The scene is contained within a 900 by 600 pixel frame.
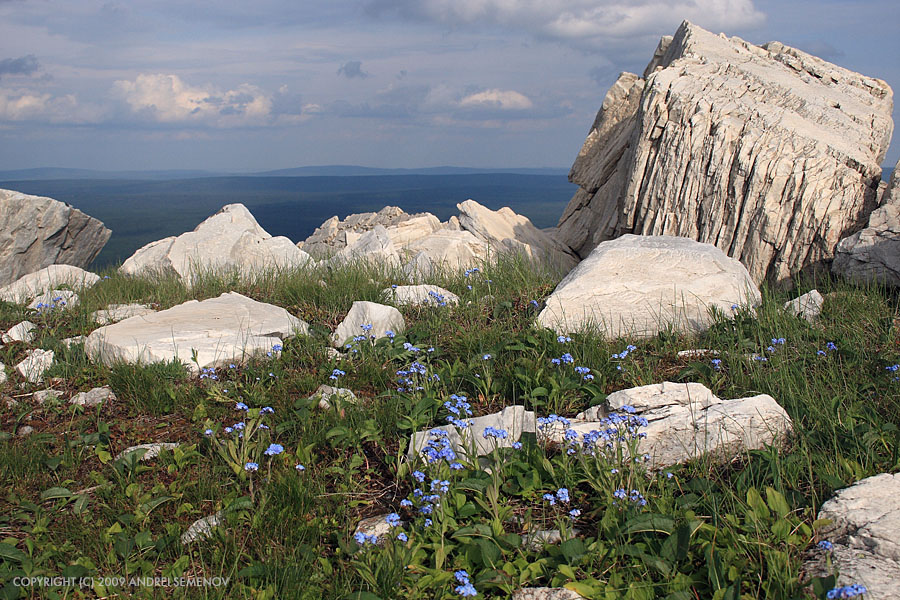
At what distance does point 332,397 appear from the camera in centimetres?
414

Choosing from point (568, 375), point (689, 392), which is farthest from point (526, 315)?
point (689, 392)

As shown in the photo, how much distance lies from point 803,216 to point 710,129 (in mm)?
1666

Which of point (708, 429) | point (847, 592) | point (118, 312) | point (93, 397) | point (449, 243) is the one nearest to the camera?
point (847, 592)

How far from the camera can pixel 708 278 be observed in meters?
5.89

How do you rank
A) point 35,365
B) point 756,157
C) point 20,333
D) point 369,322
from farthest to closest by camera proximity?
point 756,157 < point 20,333 < point 369,322 < point 35,365

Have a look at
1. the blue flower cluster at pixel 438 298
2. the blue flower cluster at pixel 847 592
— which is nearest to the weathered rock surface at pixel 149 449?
the blue flower cluster at pixel 438 298

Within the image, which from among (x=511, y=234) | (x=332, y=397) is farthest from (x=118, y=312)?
(x=511, y=234)

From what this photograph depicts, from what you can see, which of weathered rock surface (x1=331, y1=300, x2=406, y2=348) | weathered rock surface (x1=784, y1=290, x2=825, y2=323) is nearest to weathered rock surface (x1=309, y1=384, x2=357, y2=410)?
weathered rock surface (x1=331, y1=300, x2=406, y2=348)

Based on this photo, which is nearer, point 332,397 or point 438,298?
point 332,397

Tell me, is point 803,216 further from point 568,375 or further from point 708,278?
point 568,375

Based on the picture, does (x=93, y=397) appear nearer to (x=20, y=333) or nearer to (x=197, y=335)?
(x=197, y=335)

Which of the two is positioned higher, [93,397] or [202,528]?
[93,397]

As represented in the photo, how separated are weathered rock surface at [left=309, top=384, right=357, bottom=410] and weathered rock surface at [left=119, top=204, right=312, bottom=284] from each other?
5050mm

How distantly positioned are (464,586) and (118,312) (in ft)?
18.1
